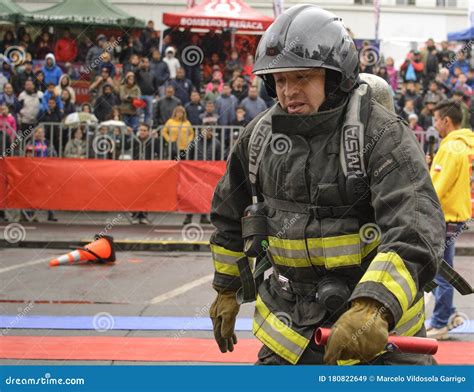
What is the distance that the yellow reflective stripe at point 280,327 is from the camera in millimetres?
3048

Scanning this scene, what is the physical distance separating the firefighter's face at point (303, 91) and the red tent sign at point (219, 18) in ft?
55.4

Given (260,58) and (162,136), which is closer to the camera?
(260,58)

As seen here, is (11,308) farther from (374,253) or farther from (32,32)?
(32,32)

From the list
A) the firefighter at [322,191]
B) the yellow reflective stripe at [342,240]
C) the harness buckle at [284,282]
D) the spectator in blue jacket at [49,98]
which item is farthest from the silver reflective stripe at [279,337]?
the spectator in blue jacket at [49,98]

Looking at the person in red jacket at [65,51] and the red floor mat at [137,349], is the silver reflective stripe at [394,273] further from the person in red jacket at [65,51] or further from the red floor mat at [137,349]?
the person in red jacket at [65,51]

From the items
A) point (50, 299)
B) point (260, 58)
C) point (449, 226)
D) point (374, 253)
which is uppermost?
point (260, 58)

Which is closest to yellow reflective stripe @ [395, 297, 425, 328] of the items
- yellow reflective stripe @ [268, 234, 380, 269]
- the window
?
yellow reflective stripe @ [268, 234, 380, 269]

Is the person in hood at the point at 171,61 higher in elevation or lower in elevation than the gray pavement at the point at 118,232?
higher

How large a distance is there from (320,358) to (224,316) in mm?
469

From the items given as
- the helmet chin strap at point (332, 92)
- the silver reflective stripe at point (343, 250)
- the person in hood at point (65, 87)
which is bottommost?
the person in hood at point (65, 87)
